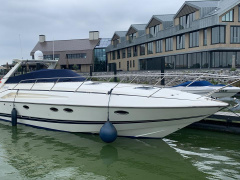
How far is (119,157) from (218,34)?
22.6 metres

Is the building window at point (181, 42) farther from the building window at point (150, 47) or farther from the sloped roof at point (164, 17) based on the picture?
the building window at point (150, 47)

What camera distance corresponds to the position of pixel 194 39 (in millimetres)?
29297

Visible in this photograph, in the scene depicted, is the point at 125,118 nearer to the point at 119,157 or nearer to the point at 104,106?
the point at 104,106

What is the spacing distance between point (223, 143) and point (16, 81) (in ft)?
27.8

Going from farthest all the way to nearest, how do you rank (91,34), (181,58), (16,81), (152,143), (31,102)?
(91,34) → (181,58) → (16,81) → (31,102) → (152,143)

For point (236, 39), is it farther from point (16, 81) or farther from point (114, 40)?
point (114, 40)

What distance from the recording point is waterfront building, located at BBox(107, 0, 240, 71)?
2603 centimetres

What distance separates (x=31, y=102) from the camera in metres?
9.39

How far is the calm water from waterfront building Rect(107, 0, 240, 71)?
12918 mm

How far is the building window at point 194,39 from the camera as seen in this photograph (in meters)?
28.7

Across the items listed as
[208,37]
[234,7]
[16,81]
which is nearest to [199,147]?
[16,81]

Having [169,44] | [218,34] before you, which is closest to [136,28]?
[169,44]

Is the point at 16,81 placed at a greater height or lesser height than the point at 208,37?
lesser

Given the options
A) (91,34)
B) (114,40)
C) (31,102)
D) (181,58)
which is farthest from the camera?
(91,34)
